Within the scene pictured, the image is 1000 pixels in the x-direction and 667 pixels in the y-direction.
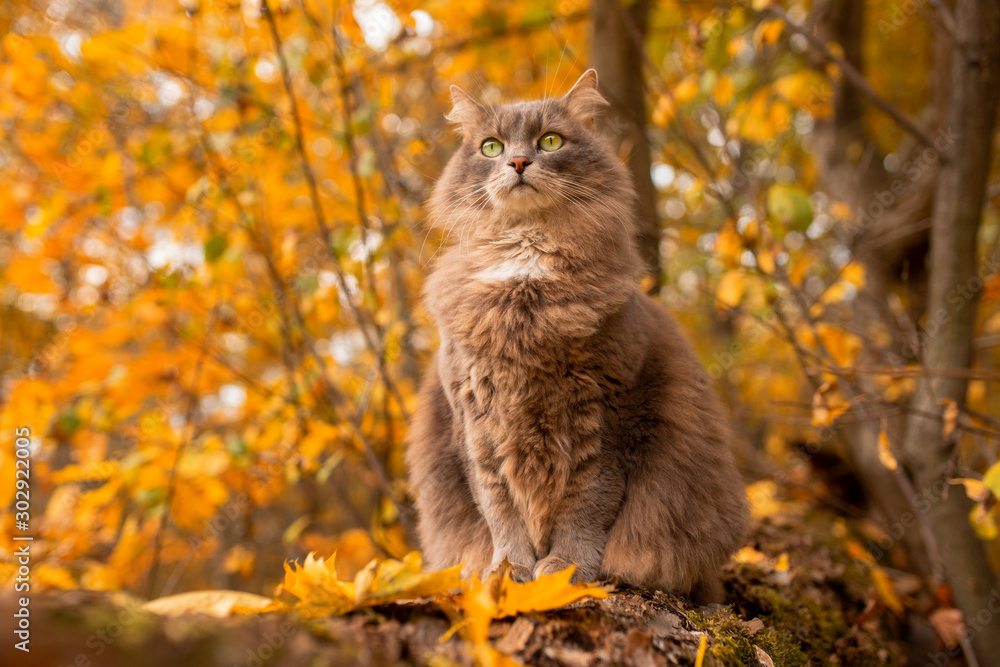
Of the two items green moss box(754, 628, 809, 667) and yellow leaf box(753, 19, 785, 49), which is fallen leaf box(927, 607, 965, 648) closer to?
green moss box(754, 628, 809, 667)

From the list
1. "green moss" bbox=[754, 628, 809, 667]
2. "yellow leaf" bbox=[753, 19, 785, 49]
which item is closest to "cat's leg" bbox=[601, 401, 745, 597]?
"green moss" bbox=[754, 628, 809, 667]

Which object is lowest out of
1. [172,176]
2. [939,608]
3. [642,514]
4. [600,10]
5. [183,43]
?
[939,608]

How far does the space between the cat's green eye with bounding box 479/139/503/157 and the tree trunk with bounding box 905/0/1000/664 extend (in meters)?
2.04

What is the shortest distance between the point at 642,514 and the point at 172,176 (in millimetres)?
3696

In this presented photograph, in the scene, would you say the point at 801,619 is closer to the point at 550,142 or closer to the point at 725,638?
the point at 725,638

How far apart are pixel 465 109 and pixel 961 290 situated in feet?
8.05

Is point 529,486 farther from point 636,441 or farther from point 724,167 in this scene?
point 724,167

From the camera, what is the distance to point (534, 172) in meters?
2.14

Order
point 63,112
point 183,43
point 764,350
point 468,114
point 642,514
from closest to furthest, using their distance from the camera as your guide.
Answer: point 642,514 → point 468,114 → point 183,43 → point 63,112 → point 764,350

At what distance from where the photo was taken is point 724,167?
3.20m

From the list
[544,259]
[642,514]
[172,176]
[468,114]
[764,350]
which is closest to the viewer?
[642,514]

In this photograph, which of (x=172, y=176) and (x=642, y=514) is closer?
(x=642, y=514)

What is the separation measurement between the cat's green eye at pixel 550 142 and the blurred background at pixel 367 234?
57 cm

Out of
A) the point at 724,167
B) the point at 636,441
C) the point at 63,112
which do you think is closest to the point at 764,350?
the point at 724,167
